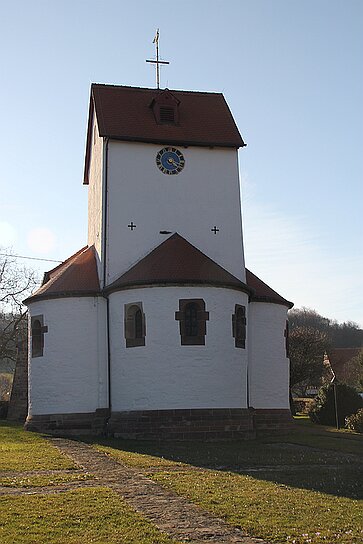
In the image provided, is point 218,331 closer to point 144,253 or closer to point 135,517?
point 144,253

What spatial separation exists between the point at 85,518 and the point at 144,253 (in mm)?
18133

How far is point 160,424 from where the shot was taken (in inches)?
942

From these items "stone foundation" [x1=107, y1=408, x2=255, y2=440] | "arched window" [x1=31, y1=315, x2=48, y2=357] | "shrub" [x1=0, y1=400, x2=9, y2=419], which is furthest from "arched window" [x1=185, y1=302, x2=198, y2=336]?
"shrub" [x1=0, y1=400, x2=9, y2=419]

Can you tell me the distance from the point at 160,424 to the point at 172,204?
9.29 m

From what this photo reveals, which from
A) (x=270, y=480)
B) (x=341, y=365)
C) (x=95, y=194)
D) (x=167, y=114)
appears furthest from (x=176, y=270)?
(x=341, y=365)

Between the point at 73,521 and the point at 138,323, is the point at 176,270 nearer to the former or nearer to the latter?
the point at 138,323

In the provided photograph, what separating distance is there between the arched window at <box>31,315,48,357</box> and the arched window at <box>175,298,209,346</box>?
18.9 feet

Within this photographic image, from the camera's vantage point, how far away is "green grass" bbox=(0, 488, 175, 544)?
9039 millimetres

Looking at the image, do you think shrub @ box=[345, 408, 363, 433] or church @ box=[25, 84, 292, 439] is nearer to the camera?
church @ box=[25, 84, 292, 439]

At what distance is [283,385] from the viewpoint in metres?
29.5

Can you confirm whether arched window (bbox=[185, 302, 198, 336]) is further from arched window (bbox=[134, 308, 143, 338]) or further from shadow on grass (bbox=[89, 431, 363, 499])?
shadow on grass (bbox=[89, 431, 363, 499])

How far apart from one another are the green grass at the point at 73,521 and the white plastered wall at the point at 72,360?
14.4 m

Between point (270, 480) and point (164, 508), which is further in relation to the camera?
point (270, 480)

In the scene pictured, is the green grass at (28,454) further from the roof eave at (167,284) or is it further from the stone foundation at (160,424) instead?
the roof eave at (167,284)
